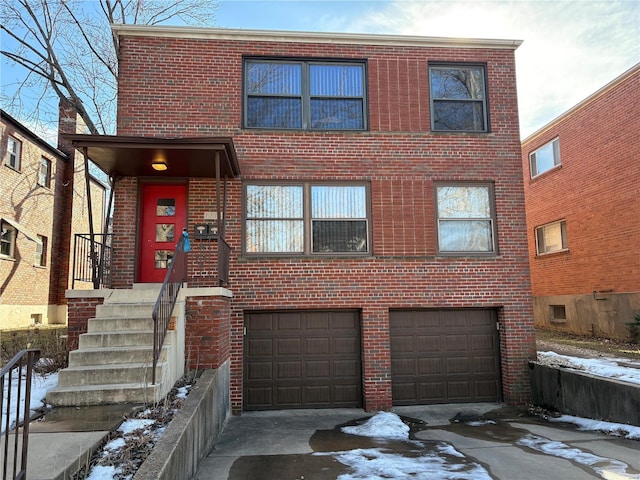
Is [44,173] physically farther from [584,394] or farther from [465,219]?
[584,394]

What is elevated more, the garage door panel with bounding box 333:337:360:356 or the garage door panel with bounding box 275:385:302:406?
the garage door panel with bounding box 333:337:360:356

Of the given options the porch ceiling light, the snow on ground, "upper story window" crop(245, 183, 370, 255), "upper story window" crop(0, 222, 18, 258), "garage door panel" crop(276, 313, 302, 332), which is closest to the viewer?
the snow on ground

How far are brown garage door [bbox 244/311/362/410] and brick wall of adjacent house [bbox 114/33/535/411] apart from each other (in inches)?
11.0

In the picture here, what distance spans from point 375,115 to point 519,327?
5.10 m

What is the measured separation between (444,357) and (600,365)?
2904mm

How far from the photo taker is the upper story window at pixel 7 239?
15.4 meters

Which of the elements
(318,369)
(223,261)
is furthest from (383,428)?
(223,261)

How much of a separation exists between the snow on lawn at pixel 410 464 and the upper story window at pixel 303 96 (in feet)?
19.9

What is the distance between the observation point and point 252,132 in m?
9.12

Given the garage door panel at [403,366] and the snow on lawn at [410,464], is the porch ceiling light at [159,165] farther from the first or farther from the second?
the garage door panel at [403,366]

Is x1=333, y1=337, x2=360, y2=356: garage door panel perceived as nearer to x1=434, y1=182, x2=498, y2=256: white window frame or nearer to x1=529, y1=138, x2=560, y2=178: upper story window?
x1=434, y1=182, x2=498, y2=256: white window frame

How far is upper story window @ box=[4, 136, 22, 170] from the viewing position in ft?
50.8

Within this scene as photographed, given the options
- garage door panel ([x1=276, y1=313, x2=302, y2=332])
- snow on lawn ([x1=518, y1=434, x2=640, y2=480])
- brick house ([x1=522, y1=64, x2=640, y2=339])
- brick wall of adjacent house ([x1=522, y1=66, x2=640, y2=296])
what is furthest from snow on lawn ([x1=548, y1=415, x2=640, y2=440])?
brick wall of adjacent house ([x1=522, y1=66, x2=640, y2=296])

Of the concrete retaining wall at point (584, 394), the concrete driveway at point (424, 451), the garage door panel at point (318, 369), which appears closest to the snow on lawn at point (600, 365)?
the concrete retaining wall at point (584, 394)
